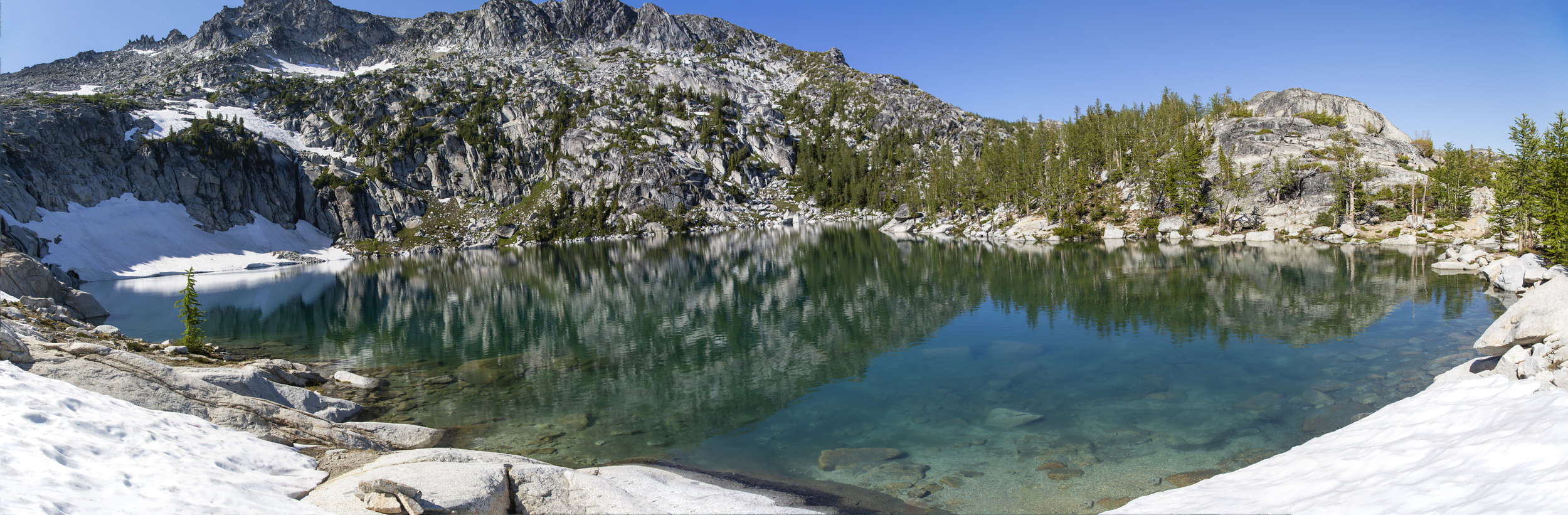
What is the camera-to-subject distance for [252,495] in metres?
8.83

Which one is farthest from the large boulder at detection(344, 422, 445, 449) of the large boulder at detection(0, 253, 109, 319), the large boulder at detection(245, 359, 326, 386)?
the large boulder at detection(0, 253, 109, 319)

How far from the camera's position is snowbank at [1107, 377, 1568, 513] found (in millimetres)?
7633

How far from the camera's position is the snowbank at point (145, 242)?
97.9 metres

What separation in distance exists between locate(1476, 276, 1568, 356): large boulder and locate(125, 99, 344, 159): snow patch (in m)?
197

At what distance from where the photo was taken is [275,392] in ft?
59.0

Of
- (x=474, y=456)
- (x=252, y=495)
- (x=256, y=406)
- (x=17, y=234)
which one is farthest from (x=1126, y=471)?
(x=17, y=234)

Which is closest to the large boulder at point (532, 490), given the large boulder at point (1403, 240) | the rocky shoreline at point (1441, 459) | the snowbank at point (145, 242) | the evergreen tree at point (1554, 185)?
the rocky shoreline at point (1441, 459)

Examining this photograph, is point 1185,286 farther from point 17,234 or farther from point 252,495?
point 17,234

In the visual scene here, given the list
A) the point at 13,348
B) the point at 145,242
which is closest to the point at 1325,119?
the point at 13,348

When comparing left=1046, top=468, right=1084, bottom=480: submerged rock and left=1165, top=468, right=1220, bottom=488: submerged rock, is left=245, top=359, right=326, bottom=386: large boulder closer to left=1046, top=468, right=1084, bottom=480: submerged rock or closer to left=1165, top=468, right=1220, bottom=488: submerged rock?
left=1046, top=468, right=1084, bottom=480: submerged rock

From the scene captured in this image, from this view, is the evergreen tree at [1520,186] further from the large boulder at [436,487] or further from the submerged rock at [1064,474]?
the large boulder at [436,487]

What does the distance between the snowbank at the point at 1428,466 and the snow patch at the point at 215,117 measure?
19250cm

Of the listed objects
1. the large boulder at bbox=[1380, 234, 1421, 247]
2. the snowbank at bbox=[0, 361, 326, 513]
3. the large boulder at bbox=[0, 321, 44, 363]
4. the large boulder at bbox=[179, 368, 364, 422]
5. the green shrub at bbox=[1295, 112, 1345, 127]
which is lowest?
the large boulder at bbox=[179, 368, 364, 422]

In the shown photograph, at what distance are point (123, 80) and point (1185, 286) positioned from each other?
299233 mm
